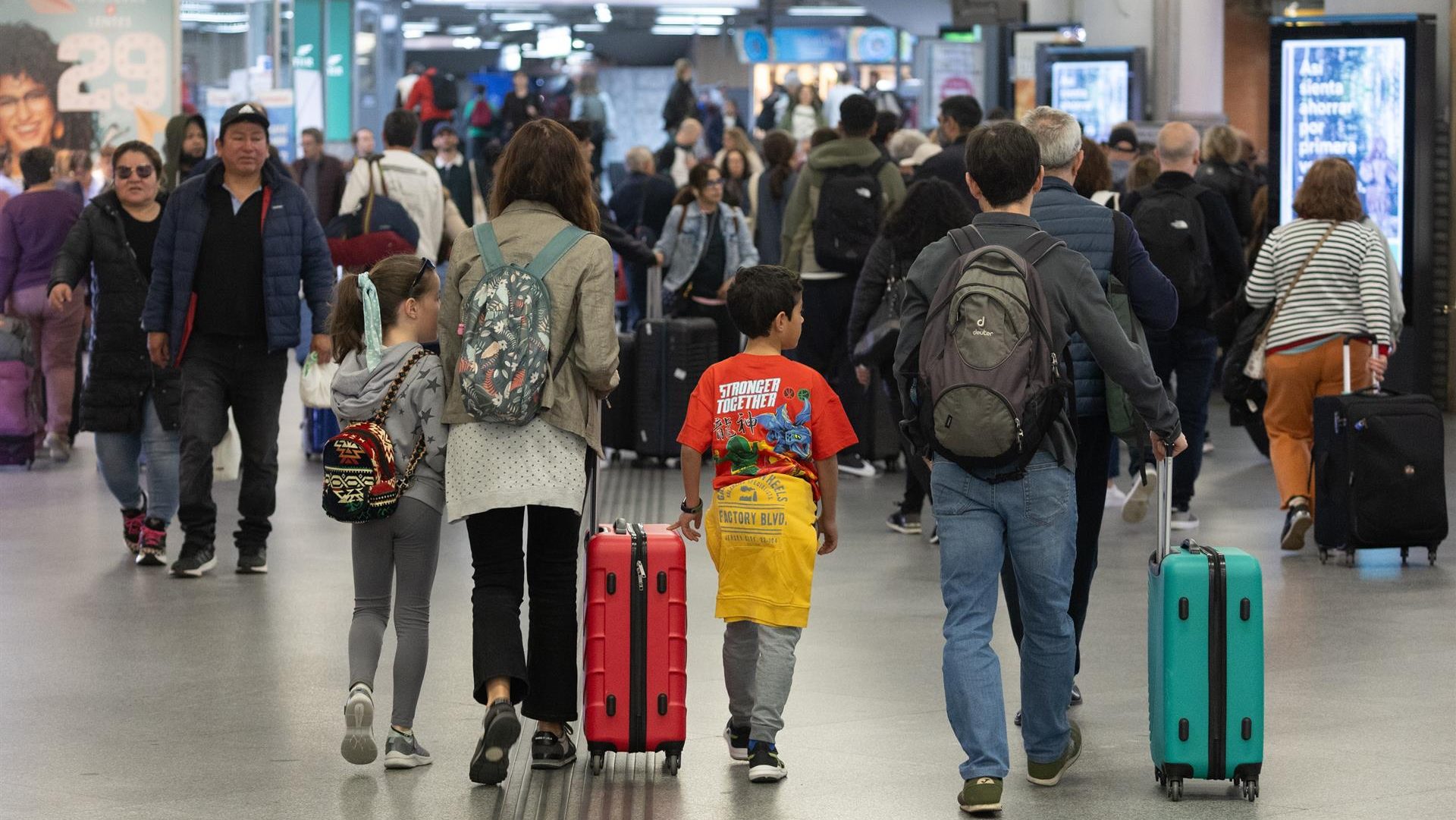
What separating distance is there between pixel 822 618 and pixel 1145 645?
3.94 feet

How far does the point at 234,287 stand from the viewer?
8.02 m

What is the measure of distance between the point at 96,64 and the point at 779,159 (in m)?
4.73

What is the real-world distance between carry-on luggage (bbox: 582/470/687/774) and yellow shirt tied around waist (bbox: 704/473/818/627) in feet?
0.47

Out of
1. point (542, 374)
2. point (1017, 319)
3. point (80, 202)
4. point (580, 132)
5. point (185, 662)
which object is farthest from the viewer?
point (80, 202)

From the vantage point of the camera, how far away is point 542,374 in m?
5.00

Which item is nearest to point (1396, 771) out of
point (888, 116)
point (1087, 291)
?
point (1087, 291)

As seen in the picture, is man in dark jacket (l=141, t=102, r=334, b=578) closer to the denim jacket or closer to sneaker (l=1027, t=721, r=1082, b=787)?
sneaker (l=1027, t=721, r=1082, b=787)

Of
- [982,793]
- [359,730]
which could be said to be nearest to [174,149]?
[359,730]

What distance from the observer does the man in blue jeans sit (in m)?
4.80

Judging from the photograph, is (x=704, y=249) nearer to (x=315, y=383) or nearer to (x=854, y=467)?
(x=854, y=467)

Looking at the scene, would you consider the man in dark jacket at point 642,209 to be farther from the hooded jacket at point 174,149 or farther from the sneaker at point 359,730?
the sneaker at point 359,730

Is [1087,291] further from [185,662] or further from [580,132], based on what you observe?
[580,132]

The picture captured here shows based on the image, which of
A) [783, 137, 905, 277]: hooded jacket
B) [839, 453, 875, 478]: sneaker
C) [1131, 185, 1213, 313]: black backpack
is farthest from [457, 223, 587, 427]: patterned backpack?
[839, 453, 875, 478]: sneaker

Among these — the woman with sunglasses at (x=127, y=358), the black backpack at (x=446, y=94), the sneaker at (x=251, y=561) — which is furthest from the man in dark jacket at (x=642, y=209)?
the sneaker at (x=251, y=561)
